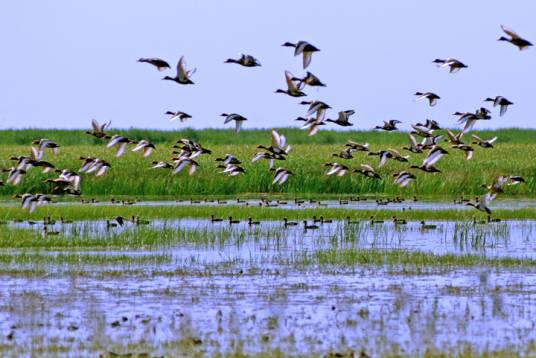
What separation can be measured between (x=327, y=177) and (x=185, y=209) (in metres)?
12.7

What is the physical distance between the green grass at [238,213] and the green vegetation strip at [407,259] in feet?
28.7

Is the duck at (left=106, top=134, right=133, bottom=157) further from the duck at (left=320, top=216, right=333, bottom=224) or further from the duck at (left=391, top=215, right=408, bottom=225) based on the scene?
the duck at (left=391, top=215, right=408, bottom=225)

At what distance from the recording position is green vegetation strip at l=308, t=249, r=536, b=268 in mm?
21073

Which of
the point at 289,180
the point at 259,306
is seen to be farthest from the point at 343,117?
the point at 289,180

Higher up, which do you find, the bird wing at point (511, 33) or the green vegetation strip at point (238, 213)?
the bird wing at point (511, 33)

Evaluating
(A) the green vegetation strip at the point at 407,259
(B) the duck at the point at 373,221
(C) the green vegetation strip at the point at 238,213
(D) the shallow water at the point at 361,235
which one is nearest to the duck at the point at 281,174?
(C) the green vegetation strip at the point at 238,213

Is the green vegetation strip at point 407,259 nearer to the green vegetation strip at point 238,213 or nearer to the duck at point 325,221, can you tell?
the duck at point 325,221

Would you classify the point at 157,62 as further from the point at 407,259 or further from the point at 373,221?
the point at 373,221

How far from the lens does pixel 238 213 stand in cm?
3247

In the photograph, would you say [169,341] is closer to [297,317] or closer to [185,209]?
[297,317]

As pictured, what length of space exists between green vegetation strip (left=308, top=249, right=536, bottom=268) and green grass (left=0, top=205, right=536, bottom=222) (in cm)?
874

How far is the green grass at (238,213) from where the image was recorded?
31.6 metres

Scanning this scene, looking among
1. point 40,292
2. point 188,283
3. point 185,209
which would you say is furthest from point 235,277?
point 185,209

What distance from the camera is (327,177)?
1780 inches
